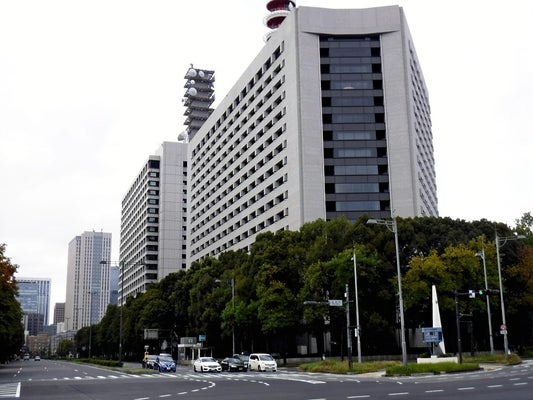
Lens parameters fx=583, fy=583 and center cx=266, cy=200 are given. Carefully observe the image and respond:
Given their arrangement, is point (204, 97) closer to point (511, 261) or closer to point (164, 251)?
point (164, 251)

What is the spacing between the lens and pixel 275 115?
9969cm

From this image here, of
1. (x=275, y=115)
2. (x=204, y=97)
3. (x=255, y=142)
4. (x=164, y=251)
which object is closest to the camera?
(x=275, y=115)

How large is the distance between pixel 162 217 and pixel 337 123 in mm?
90917

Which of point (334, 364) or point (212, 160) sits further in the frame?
point (212, 160)

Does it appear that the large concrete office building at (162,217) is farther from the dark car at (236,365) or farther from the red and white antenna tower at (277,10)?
the dark car at (236,365)

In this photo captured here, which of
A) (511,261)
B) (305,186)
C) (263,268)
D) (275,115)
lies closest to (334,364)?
(263,268)

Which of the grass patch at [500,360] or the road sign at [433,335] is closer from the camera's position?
the road sign at [433,335]

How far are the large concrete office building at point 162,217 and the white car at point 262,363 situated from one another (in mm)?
115146

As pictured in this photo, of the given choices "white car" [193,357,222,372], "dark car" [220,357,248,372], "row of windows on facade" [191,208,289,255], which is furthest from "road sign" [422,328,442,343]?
"row of windows on facade" [191,208,289,255]

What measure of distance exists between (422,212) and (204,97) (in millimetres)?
107661

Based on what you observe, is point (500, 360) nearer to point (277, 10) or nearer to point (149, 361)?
point (149, 361)

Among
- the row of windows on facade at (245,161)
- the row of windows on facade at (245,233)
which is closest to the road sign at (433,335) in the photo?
the row of windows on facade at (245,233)

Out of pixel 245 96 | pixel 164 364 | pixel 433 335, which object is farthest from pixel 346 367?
pixel 245 96

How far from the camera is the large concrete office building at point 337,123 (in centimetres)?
8838
